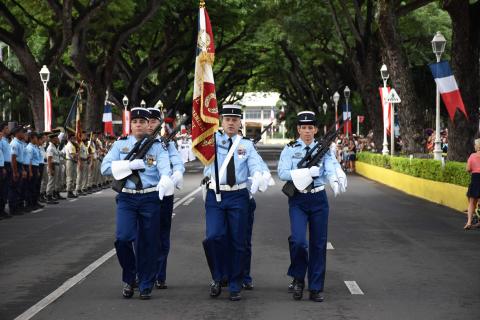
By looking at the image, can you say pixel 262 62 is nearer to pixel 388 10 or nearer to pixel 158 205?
pixel 388 10

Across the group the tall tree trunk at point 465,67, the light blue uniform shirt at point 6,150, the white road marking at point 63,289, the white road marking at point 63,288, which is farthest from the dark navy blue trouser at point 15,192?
the tall tree trunk at point 465,67

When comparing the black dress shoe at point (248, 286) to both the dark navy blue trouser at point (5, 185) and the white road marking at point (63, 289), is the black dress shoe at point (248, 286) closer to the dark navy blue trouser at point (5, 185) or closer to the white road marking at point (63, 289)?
the white road marking at point (63, 289)

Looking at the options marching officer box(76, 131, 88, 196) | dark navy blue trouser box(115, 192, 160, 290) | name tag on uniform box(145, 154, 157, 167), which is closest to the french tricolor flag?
marching officer box(76, 131, 88, 196)

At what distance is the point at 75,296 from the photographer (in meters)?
10.0

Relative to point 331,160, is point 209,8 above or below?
above

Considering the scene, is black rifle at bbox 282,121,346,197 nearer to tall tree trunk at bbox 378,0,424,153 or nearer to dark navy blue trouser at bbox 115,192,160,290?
dark navy blue trouser at bbox 115,192,160,290

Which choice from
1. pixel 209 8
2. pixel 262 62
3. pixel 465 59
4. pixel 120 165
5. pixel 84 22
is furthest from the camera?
pixel 262 62

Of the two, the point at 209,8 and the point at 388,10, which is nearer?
the point at 388,10

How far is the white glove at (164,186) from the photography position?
31.5 feet

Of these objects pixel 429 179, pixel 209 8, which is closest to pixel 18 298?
pixel 429 179

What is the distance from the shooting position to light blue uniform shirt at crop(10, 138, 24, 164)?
2108cm

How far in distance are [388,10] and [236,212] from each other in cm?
2165

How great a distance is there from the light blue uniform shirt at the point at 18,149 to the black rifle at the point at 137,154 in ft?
37.9

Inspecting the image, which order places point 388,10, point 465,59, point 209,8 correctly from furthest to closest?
1. point 209,8
2. point 388,10
3. point 465,59
